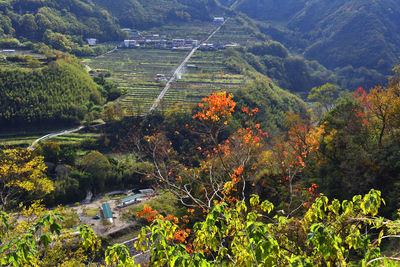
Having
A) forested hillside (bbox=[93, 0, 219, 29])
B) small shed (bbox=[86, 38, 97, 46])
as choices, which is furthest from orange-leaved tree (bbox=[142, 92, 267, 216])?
forested hillside (bbox=[93, 0, 219, 29])

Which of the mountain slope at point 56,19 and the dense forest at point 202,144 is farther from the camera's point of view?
the mountain slope at point 56,19

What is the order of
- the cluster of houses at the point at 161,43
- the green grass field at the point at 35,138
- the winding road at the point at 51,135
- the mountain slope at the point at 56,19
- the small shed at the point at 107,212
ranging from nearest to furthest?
1. the small shed at the point at 107,212
2. the winding road at the point at 51,135
3. the green grass field at the point at 35,138
4. the mountain slope at the point at 56,19
5. the cluster of houses at the point at 161,43

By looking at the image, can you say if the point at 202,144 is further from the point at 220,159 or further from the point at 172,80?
the point at 220,159

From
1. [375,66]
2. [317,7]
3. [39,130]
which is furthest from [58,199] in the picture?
[317,7]

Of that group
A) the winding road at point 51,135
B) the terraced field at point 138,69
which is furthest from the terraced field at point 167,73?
the winding road at point 51,135

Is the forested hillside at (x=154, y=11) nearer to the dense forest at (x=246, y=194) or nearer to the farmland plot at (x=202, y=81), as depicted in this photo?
the farmland plot at (x=202, y=81)

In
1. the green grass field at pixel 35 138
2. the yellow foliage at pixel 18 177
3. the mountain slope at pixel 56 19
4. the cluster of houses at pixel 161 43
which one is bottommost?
the green grass field at pixel 35 138

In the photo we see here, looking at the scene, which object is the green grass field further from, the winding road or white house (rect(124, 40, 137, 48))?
white house (rect(124, 40, 137, 48))

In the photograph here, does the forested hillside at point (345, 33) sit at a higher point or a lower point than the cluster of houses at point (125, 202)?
higher
